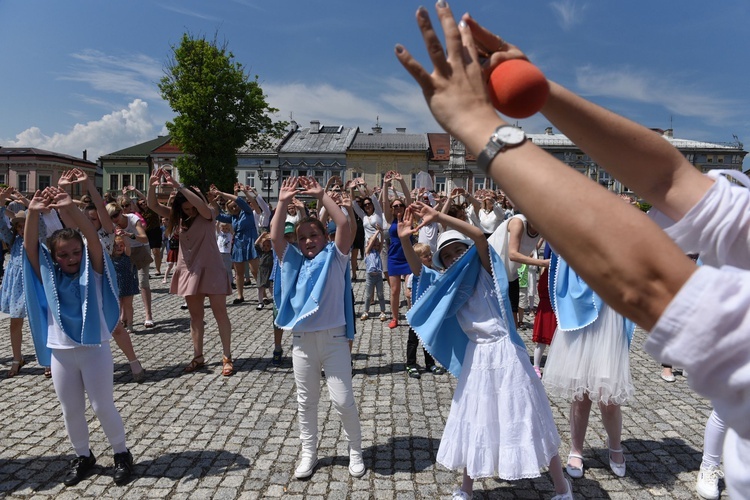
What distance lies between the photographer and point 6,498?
3891 millimetres

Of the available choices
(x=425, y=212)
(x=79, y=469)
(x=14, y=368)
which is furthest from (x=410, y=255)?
(x=14, y=368)

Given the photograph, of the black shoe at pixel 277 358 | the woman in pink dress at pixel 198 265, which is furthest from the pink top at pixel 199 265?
the black shoe at pixel 277 358

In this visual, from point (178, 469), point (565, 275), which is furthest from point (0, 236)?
point (565, 275)

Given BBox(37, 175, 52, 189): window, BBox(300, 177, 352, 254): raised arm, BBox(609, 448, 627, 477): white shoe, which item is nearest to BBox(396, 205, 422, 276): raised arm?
BBox(300, 177, 352, 254): raised arm

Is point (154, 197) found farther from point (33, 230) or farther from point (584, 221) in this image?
point (584, 221)

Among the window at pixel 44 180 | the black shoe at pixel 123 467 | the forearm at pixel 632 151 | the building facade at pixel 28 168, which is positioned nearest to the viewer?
the forearm at pixel 632 151

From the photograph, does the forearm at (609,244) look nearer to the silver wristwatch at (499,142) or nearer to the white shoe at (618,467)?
the silver wristwatch at (499,142)

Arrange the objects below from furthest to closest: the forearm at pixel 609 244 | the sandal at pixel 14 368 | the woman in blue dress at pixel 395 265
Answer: the woman in blue dress at pixel 395 265
the sandal at pixel 14 368
the forearm at pixel 609 244

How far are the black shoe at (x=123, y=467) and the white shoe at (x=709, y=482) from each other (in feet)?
13.9

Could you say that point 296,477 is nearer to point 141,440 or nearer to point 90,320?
point 141,440

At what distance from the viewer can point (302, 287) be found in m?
4.44

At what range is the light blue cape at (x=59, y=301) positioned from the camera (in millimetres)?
4125

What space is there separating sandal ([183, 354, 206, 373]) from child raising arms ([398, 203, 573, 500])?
4.07m

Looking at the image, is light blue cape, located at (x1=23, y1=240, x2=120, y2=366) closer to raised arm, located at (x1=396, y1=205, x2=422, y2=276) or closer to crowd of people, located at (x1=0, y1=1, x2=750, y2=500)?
crowd of people, located at (x1=0, y1=1, x2=750, y2=500)
